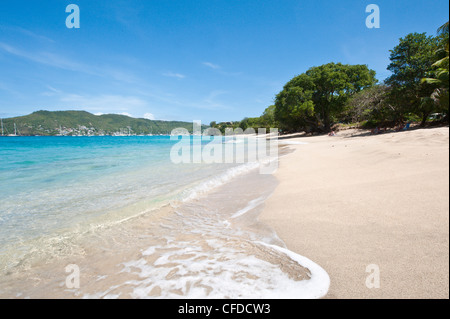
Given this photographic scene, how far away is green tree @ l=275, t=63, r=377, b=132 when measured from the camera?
1232 inches

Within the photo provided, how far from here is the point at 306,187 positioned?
480 cm

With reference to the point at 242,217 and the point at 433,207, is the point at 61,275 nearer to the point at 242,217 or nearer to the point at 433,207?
the point at 242,217

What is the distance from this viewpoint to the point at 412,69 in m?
16.1

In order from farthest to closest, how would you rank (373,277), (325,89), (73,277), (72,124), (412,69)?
(72,124), (325,89), (412,69), (73,277), (373,277)

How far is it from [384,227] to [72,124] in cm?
16049

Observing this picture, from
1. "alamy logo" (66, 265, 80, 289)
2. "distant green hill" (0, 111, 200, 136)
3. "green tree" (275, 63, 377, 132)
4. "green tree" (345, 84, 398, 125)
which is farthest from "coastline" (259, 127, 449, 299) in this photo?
"distant green hill" (0, 111, 200, 136)

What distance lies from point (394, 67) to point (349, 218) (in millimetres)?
21278

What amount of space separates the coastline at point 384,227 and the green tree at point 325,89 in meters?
30.8

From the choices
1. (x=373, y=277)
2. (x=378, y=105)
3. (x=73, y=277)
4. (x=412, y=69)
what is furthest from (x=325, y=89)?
(x=73, y=277)

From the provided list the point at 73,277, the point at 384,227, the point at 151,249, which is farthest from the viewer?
the point at 151,249

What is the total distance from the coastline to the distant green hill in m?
153

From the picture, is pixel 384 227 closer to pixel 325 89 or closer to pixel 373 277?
pixel 373 277

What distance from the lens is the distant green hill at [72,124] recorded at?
A: 387ft
